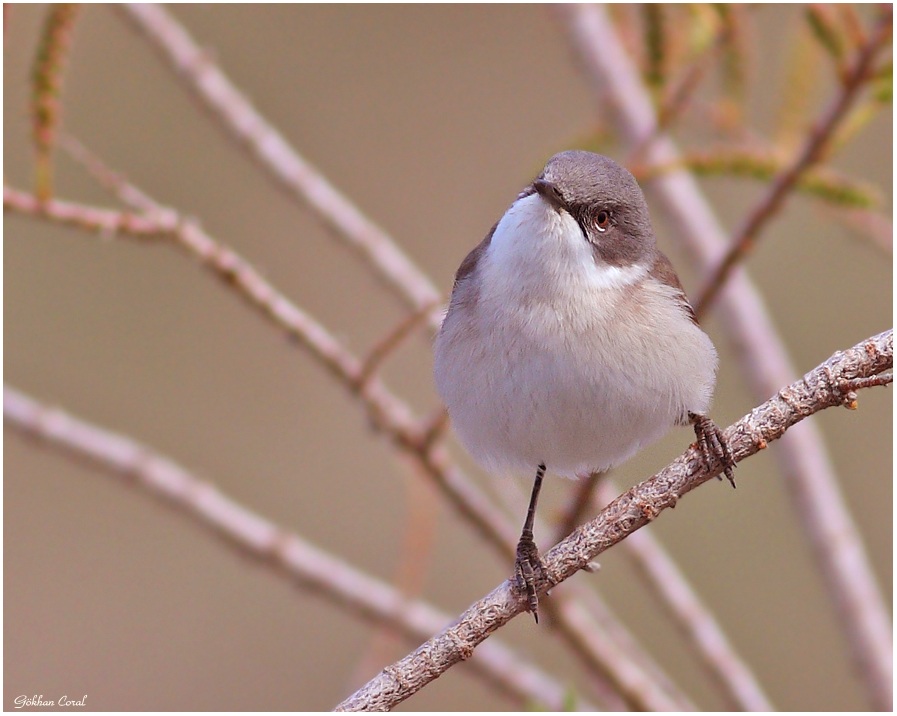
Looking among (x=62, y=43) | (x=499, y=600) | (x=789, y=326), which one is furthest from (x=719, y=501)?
→ (x=62, y=43)

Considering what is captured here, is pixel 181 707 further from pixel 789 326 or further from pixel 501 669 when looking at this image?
pixel 789 326

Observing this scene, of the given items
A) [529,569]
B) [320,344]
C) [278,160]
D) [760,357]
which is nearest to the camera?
[529,569]

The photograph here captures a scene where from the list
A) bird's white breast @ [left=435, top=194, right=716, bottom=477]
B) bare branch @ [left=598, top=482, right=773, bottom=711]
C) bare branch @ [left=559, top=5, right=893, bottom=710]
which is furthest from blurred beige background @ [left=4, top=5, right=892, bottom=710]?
bird's white breast @ [left=435, top=194, right=716, bottom=477]

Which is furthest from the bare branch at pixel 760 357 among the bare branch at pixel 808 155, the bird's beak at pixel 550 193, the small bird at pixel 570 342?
the bird's beak at pixel 550 193

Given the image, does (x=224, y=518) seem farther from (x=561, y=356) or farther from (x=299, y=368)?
(x=299, y=368)

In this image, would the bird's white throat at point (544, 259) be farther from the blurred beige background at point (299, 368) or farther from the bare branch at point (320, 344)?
the blurred beige background at point (299, 368)

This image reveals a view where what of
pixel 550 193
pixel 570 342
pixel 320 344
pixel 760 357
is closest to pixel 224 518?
pixel 320 344
